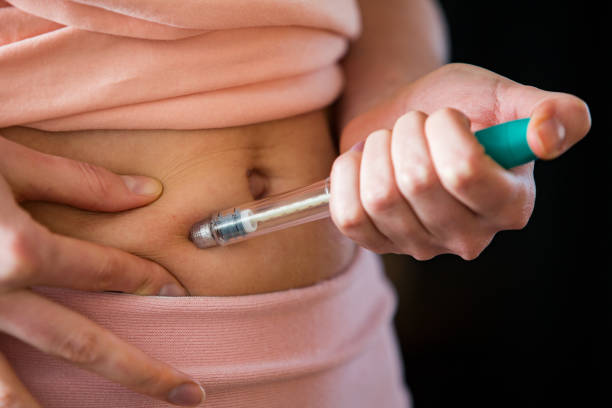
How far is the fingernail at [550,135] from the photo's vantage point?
366mm

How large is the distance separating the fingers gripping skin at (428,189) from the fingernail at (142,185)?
209mm

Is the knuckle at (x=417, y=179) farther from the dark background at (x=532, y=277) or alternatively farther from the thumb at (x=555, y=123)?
the dark background at (x=532, y=277)

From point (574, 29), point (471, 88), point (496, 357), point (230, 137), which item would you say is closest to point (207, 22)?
point (230, 137)

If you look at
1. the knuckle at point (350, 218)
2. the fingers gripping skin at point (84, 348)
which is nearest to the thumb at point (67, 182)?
the fingers gripping skin at point (84, 348)

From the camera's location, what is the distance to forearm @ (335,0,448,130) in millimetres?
746

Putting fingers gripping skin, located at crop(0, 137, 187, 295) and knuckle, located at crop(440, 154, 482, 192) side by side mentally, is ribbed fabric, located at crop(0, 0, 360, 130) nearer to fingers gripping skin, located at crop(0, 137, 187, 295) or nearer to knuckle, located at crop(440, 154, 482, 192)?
fingers gripping skin, located at crop(0, 137, 187, 295)

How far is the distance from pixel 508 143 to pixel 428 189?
71 millimetres

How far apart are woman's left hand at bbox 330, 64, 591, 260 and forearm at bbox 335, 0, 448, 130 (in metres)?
0.26

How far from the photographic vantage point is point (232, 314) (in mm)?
550

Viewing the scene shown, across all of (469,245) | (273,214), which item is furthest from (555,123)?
(273,214)

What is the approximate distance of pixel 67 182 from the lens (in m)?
0.49

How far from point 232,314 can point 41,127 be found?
0.94 ft

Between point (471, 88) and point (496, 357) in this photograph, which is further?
point (496, 357)

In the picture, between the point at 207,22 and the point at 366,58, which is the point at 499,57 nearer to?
the point at 366,58
